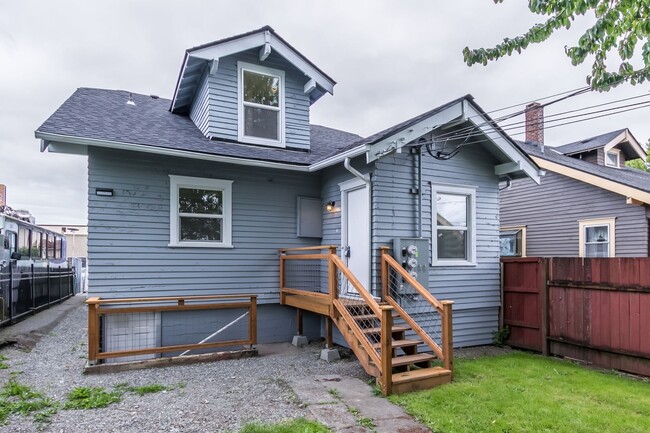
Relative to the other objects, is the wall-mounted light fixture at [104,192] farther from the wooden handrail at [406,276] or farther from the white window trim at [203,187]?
the wooden handrail at [406,276]

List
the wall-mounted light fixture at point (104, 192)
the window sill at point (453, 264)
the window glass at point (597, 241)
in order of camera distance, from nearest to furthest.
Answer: the wall-mounted light fixture at point (104, 192), the window sill at point (453, 264), the window glass at point (597, 241)

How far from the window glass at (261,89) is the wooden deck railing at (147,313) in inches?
157

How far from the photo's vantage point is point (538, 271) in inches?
267

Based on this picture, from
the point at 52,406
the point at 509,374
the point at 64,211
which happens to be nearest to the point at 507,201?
the point at 509,374

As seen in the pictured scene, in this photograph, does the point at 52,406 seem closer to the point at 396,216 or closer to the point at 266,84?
the point at 396,216

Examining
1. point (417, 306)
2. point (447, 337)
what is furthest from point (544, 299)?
point (447, 337)

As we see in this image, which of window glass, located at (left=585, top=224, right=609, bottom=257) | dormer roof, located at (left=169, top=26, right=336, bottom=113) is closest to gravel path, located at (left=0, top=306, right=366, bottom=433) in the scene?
dormer roof, located at (left=169, top=26, right=336, bottom=113)

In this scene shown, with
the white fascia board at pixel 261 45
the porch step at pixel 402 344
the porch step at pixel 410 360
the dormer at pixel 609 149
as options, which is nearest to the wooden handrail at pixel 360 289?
the porch step at pixel 402 344

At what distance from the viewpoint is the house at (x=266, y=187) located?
625cm

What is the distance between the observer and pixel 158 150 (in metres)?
6.15

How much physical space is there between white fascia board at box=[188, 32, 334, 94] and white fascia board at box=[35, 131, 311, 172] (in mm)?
2138

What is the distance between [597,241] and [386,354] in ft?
30.2

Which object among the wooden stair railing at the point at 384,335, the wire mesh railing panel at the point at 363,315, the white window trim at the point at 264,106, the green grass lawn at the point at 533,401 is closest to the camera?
the green grass lawn at the point at 533,401

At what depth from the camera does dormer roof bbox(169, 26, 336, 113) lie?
24.0 feet
